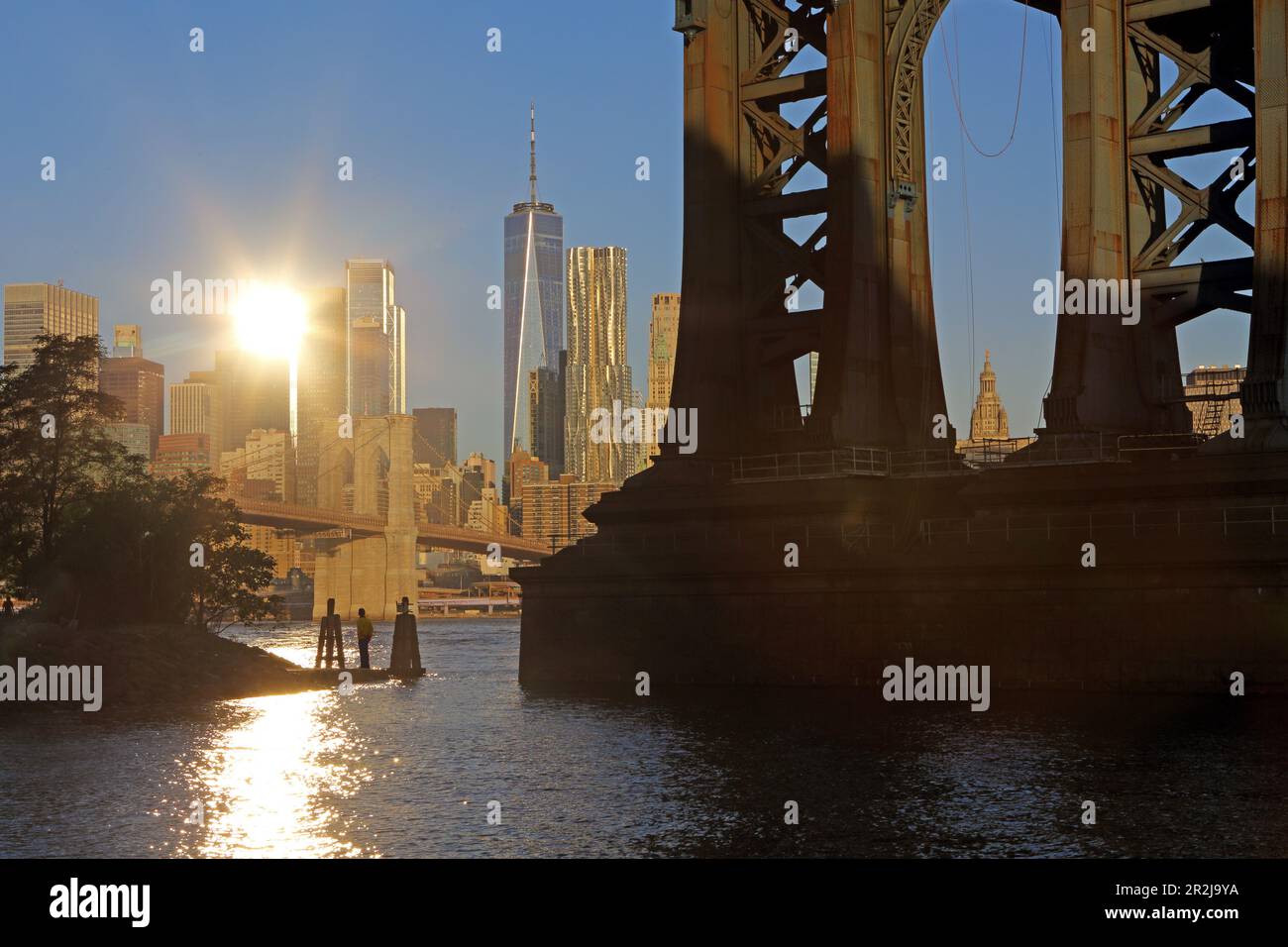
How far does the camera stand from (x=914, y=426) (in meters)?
56.3

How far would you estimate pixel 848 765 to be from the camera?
29.3 meters

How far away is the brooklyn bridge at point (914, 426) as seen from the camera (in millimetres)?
39969

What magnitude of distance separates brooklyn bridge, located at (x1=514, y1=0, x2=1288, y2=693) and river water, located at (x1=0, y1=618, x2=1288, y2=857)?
2.24 meters

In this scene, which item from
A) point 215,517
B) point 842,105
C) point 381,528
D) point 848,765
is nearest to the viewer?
point 848,765

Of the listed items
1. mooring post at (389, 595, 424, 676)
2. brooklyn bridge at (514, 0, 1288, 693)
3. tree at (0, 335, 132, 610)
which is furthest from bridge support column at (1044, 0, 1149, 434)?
tree at (0, 335, 132, 610)

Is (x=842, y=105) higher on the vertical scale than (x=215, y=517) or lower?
higher

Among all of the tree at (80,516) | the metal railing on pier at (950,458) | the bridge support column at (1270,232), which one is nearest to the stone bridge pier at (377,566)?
the tree at (80,516)

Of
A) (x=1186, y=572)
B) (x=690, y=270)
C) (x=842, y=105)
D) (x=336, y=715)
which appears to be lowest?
(x=336, y=715)

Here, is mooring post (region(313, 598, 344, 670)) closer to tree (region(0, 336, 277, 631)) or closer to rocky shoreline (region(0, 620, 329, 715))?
tree (region(0, 336, 277, 631))

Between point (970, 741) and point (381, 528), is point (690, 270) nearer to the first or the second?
point (970, 741)

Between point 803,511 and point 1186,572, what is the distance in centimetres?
1262

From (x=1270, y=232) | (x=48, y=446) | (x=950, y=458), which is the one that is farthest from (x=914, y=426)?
(x=48, y=446)

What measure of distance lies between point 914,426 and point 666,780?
30321 mm

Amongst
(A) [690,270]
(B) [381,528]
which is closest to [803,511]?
(A) [690,270]
